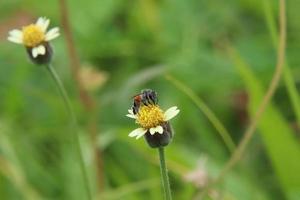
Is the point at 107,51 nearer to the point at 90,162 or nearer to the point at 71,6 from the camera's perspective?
the point at 71,6

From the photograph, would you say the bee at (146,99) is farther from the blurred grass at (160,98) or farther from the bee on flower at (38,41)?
the blurred grass at (160,98)

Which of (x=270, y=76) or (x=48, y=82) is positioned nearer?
(x=270, y=76)

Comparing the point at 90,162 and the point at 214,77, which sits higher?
the point at 214,77

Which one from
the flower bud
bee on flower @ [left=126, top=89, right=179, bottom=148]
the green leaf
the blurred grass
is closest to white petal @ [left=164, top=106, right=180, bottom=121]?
bee on flower @ [left=126, top=89, right=179, bottom=148]

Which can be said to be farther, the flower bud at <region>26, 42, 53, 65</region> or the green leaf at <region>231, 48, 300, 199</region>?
the green leaf at <region>231, 48, 300, 199</region>

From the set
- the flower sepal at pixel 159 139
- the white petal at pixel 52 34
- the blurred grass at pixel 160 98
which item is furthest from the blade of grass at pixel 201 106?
the flower sepal at pixel 159 139

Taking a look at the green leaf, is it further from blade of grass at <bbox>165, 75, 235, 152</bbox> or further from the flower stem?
the flower stem

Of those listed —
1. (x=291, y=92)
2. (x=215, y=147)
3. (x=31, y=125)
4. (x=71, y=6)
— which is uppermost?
(x=71, y=6)

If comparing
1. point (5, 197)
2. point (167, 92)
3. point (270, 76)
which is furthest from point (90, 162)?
point (270, 76)
